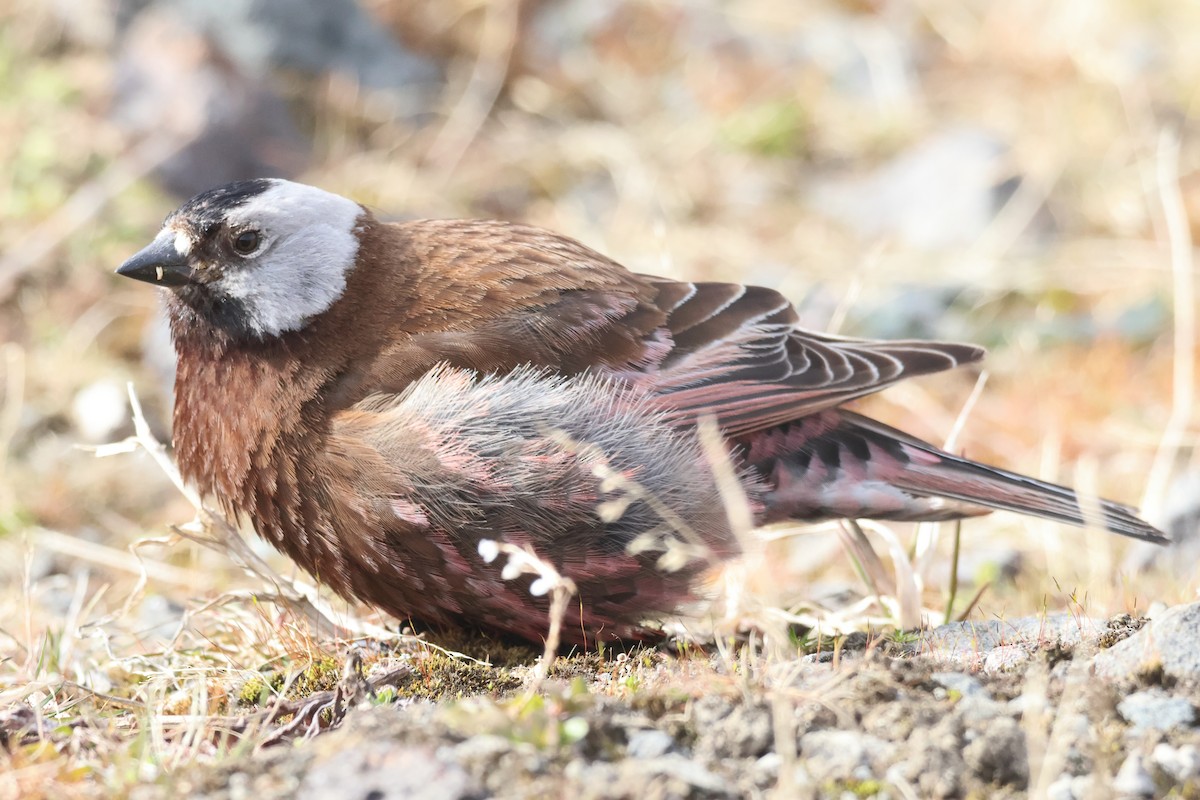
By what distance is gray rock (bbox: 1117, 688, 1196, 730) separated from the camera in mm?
2672

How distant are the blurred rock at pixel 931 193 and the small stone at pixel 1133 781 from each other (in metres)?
6.28

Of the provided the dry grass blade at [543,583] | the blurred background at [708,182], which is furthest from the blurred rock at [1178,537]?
the dry grass blade at [543,583]

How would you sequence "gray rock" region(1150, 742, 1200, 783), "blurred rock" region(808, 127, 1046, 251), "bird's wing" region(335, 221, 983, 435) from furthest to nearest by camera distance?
"blurred rock" region(808, 127, 1046, 251)
"bird's wing" region(335, 221, 983, 435)
"gray rock" region(1150, 742, 1200, 783)

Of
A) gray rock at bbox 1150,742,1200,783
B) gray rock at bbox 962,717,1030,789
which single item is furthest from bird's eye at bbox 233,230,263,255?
gray rock at bbox 1150,742,1200,783

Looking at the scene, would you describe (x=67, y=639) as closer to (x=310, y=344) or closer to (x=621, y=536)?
(x=310, y=344)

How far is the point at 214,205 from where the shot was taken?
420 centimetres

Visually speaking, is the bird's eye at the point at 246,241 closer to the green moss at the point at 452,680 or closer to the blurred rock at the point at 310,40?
the green moss at the point at 452,680

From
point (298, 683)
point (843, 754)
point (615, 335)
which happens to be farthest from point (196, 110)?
point (843, 754)

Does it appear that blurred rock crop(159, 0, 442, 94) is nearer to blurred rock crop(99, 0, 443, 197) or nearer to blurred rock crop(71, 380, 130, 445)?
blurred rock crop(99, 0, 443, 197)

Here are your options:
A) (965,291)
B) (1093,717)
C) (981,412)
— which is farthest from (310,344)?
(965,291)

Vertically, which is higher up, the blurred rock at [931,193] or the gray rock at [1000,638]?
the blurred rock at [931,193]

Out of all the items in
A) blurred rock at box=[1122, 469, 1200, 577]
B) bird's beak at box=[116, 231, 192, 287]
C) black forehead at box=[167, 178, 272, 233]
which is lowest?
blurred rock at box=[1122, 469, 1200, 577]

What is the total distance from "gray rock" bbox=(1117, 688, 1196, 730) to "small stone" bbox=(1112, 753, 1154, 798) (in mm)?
172

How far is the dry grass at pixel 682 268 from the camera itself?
12.6 feet
